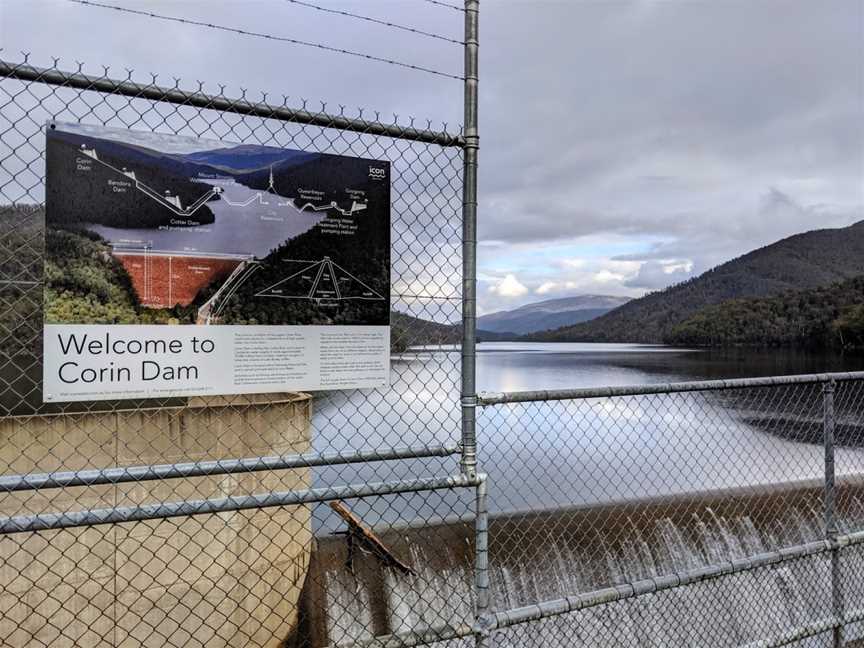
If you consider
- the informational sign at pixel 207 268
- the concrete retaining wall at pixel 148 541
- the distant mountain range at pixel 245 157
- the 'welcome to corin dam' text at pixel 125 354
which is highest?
the distant mountain range at pixel 245 157

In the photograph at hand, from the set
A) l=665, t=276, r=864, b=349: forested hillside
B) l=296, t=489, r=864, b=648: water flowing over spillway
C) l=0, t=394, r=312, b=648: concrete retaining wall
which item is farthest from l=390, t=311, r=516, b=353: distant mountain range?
l=665, t=276, r=864, b=349: forested hillside

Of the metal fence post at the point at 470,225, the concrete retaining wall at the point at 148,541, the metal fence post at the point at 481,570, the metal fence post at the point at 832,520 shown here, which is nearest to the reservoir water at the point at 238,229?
the metal fence post at the point at 470,225

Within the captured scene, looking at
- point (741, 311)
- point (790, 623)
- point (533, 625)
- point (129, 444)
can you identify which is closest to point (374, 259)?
point (129, 444)

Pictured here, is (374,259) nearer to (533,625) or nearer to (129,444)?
(129,444)

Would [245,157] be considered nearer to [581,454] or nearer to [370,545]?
[370,545]

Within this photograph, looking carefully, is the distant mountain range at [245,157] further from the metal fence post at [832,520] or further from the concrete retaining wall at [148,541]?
the concrete retaining wall at [148,541]

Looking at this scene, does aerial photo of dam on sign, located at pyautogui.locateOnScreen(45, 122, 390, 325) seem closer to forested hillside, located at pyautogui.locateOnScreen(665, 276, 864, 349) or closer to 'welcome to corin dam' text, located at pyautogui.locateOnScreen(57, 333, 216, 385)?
'welcome to corin dam' text, located at pyautogui.locateOnScreen(57, 333, 216, 385)

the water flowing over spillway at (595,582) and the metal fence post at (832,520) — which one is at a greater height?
the metal fence post at (832,520)

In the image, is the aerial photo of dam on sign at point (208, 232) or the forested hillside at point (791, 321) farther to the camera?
the forested hillside at point (791, 321)
